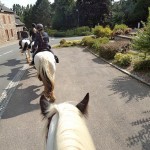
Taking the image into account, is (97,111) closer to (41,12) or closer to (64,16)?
(64,16)

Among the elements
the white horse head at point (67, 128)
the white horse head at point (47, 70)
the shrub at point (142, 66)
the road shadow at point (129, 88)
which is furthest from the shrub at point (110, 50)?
the white horse head at point (67, 128)

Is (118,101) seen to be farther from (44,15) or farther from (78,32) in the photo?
(44,15)

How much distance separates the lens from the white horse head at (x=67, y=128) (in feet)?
7.80

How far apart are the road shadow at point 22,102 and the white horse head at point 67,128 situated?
473 cm

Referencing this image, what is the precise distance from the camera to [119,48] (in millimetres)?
15938

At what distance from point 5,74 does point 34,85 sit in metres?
3.75

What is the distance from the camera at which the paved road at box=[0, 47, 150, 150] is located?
584cm

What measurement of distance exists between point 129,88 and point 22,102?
440 centimetres

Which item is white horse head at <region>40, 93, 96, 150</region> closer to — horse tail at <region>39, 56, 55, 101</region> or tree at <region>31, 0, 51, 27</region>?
horse tail at <region>39, 56, 55, 101</region>

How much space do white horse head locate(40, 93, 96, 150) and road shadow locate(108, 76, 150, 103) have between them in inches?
209

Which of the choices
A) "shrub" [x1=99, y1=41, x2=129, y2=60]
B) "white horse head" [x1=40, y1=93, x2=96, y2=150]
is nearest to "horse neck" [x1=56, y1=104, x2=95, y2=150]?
"white horse head" [x1=40, y1=93, x2=96, y2=150]

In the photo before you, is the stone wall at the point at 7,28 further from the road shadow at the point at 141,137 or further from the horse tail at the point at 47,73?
the road shadow at the point at 141,137

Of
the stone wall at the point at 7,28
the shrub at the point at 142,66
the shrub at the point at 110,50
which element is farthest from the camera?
the stone wall at the point at 7,28

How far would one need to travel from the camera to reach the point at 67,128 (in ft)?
8.51
